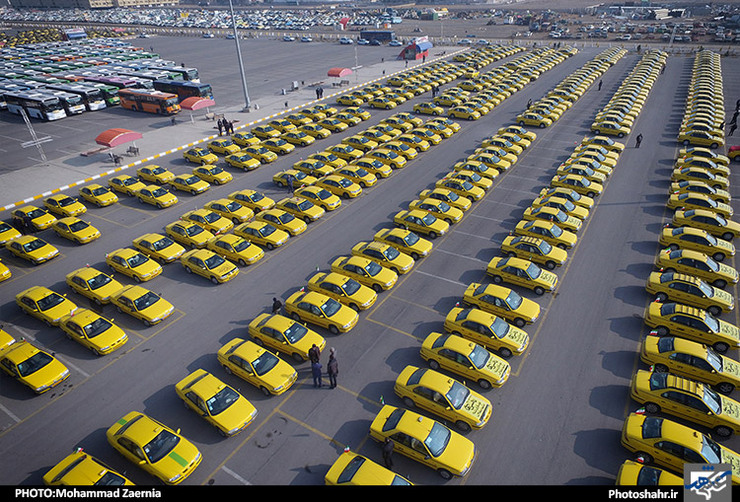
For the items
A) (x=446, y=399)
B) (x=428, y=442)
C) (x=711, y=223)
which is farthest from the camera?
(x=711, y=223)

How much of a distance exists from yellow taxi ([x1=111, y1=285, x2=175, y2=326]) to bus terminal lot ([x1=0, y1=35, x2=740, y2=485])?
57cm

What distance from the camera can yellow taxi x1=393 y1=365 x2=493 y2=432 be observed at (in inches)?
565

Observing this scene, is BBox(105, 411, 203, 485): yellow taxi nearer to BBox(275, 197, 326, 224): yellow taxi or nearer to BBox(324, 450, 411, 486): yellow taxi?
BBox(324, 450, 411, 486): yellow taxi

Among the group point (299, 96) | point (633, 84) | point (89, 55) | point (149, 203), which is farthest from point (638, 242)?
point (89, 55)

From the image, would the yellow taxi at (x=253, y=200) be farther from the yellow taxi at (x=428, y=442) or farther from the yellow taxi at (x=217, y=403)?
the yellow taxi at (x=428, y=442)

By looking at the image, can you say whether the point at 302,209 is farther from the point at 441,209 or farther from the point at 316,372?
the point at 316,372

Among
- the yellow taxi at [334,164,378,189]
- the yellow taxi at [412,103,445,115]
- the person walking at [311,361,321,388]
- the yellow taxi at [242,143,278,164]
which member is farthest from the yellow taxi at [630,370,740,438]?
the yellow taxi at [412,103,445,115]

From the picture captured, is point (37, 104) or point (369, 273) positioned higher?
point (37, 104)

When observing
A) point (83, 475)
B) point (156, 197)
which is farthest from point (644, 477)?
point (156, 197)

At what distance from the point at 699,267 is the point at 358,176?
22.1m

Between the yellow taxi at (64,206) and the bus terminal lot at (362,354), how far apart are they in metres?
1.04

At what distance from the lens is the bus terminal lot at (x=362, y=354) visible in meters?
13.9

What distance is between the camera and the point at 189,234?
25.1 metres
